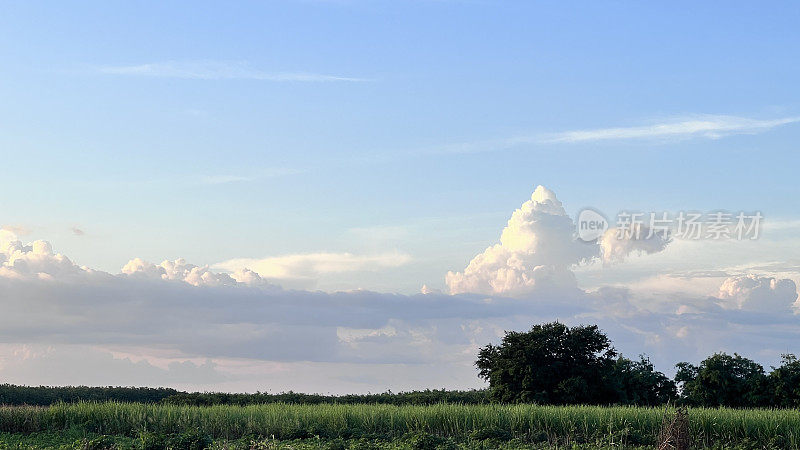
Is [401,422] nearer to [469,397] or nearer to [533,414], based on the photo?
[533,414]

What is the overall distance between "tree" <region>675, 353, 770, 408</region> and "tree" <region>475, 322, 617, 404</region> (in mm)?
5017

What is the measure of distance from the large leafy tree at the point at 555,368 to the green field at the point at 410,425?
12879 millimetres

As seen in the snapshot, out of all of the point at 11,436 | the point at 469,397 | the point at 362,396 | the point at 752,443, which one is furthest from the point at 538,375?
the point at 11,436

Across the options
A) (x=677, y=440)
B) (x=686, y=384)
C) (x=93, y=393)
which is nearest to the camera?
(x=677, y=440)

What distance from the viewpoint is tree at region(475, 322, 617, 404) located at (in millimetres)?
39969

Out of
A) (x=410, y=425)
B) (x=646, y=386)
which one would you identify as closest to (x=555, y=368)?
(x=646, y=386)

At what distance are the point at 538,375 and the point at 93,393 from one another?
84.9ft

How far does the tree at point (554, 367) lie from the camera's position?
40.0m

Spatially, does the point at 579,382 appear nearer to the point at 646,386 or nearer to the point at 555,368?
the point at 555,368

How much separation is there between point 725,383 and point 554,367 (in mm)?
9623

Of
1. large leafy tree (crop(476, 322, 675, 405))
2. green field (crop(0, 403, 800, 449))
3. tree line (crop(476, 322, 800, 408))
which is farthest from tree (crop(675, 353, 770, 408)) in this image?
green field (crop(0, 403, 800, 449))

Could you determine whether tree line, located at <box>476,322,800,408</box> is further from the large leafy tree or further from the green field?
the green field

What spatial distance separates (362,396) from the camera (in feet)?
154

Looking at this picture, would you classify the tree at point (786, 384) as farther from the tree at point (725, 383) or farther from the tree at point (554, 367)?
the tree at point (554, 367)
